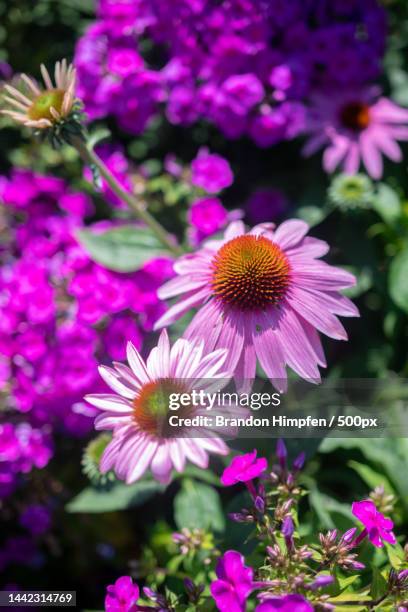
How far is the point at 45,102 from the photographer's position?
0.86m

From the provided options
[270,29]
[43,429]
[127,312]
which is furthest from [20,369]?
[270,29]

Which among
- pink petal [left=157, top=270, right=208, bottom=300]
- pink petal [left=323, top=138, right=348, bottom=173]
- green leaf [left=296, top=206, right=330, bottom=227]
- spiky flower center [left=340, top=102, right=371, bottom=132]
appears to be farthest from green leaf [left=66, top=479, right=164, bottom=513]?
spiky flower center [left=340, top=102, right=371, bottom=132]

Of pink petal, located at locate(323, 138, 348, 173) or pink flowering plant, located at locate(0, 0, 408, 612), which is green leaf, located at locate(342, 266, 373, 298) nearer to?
pink flowering plant, located at locate(0, 0, 408, 612)

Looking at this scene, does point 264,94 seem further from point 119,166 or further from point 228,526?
point 228,526

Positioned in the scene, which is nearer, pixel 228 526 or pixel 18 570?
pixel 228 526

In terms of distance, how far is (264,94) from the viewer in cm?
126

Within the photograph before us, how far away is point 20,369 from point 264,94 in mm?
752

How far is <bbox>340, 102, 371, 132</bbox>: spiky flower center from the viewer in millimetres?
1312

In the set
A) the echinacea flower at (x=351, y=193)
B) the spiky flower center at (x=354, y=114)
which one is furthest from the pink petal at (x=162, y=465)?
the spiky flower center at (x=354, y=114)

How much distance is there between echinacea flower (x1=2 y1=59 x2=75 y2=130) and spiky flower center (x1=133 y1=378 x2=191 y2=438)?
1.28ft

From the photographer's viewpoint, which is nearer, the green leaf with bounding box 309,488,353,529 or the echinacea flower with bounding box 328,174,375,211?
the green leaf with bounding box 309,488,353,529

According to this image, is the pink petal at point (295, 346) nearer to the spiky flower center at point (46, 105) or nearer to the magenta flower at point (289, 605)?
the magenta flower at point (289, 605)

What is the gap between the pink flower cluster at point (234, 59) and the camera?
122 centimetres

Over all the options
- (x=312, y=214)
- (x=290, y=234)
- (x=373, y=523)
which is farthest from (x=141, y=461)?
(x=312, y=214)
